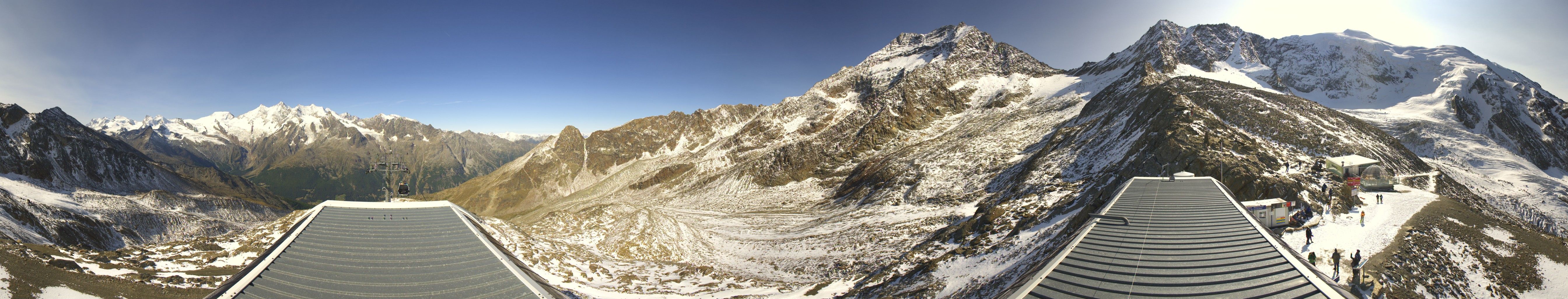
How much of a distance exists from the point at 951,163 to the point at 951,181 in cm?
618

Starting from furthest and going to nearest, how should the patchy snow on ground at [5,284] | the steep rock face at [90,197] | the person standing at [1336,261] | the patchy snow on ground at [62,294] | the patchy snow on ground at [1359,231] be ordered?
the steep rock face at [90,197], the patchy snow on ground at [1359,231], the person standing at [1336,261], the patchy snow on ground at [62,294], the patchy snow on ground at [5,284]

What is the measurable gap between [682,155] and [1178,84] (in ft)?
313

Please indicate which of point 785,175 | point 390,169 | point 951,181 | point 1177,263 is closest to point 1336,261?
point 1177,263

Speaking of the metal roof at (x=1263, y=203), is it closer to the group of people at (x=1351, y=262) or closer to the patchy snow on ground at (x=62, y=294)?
the group of people at (x=1351, y=262)

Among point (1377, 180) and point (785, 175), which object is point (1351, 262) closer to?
point (1377, 180)

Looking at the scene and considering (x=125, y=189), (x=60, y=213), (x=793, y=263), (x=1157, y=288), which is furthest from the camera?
(x=125, y=189)

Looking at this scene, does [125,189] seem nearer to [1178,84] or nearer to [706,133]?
[706,133]

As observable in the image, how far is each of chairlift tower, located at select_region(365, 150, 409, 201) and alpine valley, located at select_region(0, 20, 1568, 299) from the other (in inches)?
169

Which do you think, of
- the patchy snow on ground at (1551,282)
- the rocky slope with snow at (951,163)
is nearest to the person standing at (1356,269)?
the patchy snow on ground at (1551,282)

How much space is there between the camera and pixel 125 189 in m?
69.4

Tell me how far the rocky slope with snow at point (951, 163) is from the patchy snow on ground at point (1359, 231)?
0.83m

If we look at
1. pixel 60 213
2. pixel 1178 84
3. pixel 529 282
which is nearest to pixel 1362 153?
pixel 1178 84

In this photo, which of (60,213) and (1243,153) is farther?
(60,213)

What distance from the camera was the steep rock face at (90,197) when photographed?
38.8 meters
